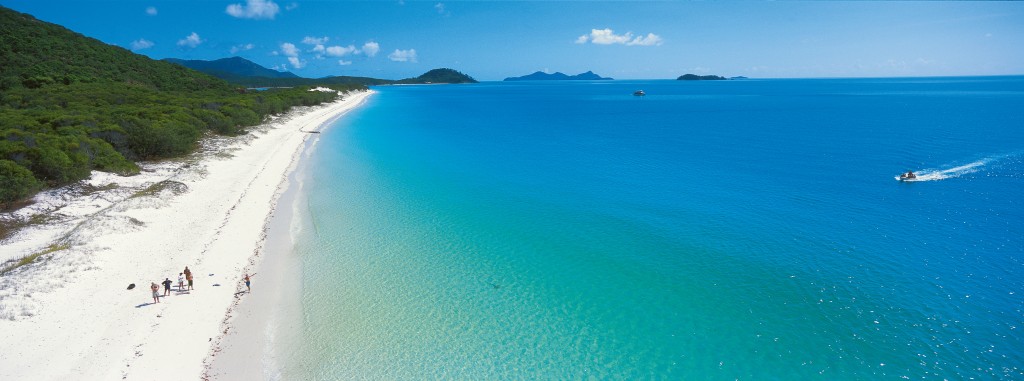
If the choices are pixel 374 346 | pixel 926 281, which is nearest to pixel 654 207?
pixel 926 281

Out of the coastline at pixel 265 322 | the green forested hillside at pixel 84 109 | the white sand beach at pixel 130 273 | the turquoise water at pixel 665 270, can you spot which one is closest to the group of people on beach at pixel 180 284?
the white sand beach at pixel 130 273

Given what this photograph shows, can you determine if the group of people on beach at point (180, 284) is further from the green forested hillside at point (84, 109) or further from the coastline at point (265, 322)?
the green forested hillside at point (84, 109)

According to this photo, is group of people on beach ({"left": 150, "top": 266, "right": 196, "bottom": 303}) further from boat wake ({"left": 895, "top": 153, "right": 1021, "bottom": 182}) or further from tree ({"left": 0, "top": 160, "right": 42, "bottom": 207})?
boat wake ({"left": 895, "top": 153, "right": 1021, "bottom": 182})

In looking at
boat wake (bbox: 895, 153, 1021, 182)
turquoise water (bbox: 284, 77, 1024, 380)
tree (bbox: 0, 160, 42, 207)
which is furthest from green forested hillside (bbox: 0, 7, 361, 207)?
boat wake (bbox: 895, 153, 1021, 182)

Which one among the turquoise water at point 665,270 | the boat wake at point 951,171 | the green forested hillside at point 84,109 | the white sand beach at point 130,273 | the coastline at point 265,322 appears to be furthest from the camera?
the boat wake at point 951,171

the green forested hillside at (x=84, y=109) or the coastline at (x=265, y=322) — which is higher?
the green forested hillside at (x=84, y=109)
